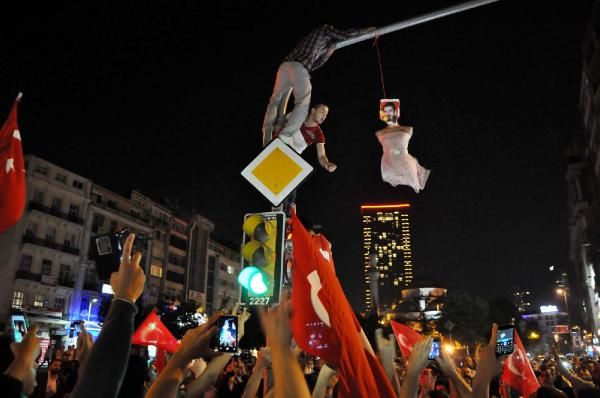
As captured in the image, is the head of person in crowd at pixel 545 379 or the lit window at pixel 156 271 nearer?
the head of person in crowd at pixel 545 379

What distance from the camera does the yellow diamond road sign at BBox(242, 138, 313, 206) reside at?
521 centimetres

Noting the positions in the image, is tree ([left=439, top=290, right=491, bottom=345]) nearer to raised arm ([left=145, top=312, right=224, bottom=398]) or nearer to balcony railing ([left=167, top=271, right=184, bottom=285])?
balcony railing ([left=167, top=271, right=184, bottom=285])

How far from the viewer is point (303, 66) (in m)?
7.54

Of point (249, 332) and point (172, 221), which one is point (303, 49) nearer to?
point (249, 332)

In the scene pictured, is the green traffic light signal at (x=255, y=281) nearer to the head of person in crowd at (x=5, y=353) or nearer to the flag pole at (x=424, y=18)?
the head of person in crowd at (x=5, y=353)

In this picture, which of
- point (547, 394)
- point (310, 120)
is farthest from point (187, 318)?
point (547, 394)

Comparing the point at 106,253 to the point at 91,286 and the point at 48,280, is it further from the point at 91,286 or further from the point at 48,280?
the point at 91,286

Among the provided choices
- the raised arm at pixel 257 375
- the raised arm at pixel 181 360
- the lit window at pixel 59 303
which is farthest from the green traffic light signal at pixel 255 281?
the lit window at pixel 59 303

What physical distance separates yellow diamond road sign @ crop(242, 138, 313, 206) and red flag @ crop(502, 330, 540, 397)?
21.1ft

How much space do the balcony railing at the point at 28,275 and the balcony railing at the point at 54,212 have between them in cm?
618

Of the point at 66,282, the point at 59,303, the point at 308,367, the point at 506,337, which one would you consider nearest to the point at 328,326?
the point at 506,337

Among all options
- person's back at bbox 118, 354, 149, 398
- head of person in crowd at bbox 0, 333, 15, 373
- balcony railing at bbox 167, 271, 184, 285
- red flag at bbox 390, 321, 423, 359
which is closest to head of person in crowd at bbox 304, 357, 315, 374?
red flag at bbox 390, 321, 423, 359

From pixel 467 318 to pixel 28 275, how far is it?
5843cm

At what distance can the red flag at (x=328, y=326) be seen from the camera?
2969mm
